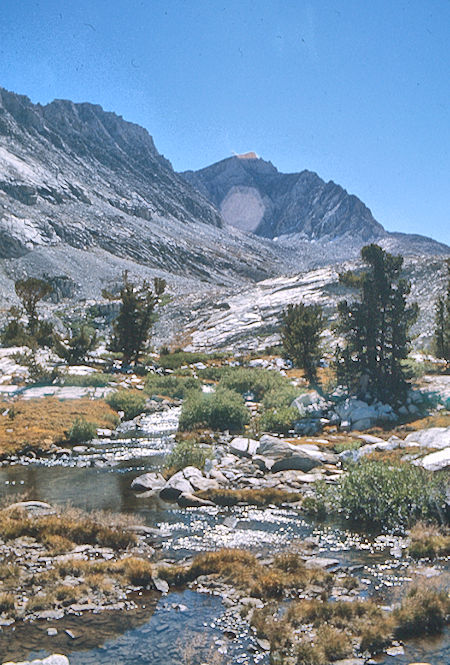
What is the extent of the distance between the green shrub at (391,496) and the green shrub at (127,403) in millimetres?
19246

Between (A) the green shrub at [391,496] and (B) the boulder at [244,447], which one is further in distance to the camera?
(B) the boulder at [244,447]

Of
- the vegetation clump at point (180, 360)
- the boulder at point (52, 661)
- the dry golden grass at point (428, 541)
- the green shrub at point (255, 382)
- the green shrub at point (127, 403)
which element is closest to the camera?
the boulder at point (52, 661)

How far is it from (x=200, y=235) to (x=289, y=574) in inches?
7429

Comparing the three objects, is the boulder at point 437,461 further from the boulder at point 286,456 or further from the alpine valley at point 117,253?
the alpine valley at point 117,253

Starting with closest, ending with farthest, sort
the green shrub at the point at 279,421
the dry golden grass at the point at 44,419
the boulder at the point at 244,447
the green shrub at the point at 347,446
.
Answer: the green shrub at the point at 347,446
the boulder at the point at 244,447
the dry golden grass at the point at 44,419
the green shrub at the point at 279,421

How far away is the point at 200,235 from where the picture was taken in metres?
193

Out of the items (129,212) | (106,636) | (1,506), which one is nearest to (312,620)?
(106,636)

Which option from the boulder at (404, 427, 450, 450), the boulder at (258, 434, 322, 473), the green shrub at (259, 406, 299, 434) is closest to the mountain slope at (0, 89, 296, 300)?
the green shrub at (259, 406, 299, 434)

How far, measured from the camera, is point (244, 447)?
21109 mm

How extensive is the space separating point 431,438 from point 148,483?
10.8 meters

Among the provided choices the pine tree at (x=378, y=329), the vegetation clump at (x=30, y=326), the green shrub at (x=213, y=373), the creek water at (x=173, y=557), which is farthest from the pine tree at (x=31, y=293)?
the pine tree at (x=378, y=329)

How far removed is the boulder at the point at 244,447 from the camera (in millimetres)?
20672

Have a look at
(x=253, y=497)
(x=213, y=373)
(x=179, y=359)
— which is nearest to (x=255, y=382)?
(x=213, y=373)

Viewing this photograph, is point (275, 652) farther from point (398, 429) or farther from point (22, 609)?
point (398, 429)
